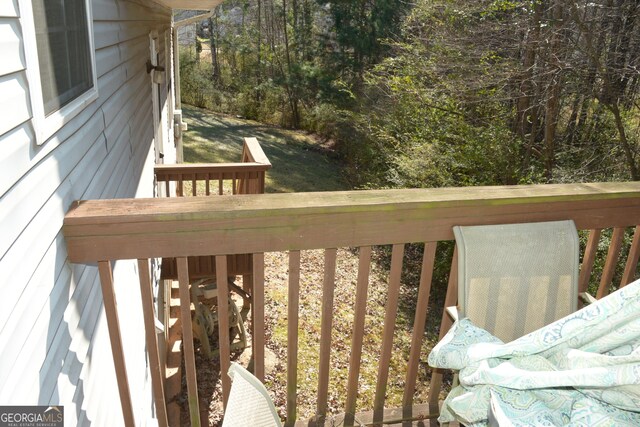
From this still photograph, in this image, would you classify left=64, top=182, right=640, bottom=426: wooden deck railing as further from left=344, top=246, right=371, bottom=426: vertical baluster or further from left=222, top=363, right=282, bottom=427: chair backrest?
left=222, top=363, right=282, bottom=427: chair backrest

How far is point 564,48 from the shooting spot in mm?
7512

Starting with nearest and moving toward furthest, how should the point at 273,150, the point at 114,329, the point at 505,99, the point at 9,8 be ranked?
the point at 9,8, the point at 114,329, the point at 505,99, the point at 273,150

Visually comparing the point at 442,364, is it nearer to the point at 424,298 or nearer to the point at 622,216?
the point at 424,298

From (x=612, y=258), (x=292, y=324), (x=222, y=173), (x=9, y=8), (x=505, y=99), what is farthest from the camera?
(x=505, y=99)

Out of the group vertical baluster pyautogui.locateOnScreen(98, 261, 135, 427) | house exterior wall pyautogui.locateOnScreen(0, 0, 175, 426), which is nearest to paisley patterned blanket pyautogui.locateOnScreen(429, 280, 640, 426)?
vertical baluster pyautogui.locateOnScreen(98, 261, 135, 427)

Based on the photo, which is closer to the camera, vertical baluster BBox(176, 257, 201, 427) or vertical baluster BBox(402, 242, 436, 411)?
vertical baluster BBox(176, 257, 201, 427)

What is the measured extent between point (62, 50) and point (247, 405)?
1.39 m

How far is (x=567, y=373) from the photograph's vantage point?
1393mm

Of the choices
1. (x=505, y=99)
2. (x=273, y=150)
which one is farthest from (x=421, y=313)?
(x=273, y=150)

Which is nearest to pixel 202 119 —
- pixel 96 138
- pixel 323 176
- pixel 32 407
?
pixel 323 176

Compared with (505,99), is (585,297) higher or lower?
lower

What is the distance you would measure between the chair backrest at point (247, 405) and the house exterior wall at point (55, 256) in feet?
1.56

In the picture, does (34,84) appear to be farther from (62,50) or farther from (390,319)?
(390,319)

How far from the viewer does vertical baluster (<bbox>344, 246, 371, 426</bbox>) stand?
1.86 meters
